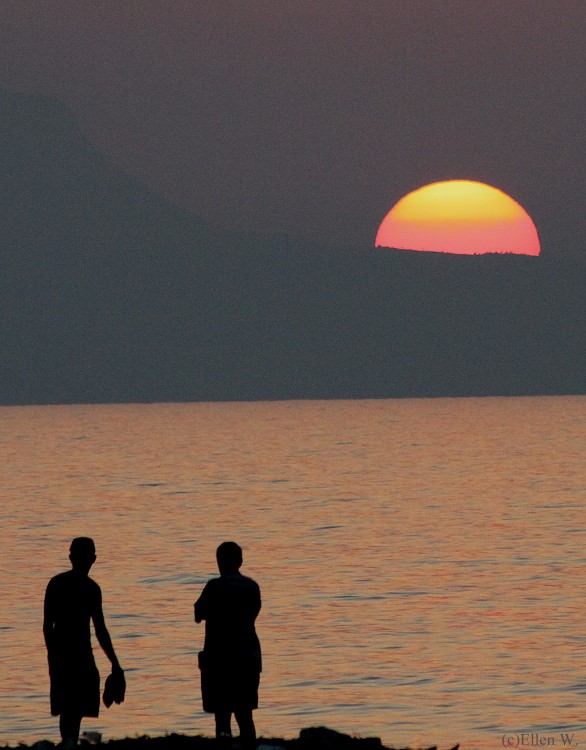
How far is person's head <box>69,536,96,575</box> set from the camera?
16078 mm

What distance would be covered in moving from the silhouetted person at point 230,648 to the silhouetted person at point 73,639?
864 mm

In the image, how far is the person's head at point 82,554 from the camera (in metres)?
16.1

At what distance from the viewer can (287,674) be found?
26.7 meters

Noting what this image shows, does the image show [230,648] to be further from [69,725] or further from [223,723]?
[69,725]

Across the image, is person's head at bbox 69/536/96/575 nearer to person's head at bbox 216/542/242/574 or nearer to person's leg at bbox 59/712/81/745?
person's head at bbox 216/542/242/574

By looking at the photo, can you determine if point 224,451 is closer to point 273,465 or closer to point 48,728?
point 273,465

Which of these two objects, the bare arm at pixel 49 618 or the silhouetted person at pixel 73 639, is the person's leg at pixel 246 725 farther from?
the bare arm at pixel 49 618

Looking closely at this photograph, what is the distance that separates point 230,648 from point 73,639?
4.79ft

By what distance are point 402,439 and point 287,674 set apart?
14434cm

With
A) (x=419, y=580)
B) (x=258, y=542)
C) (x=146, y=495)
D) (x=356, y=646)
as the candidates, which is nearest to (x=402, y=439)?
(x=146, y=495)

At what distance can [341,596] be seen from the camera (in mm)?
36750

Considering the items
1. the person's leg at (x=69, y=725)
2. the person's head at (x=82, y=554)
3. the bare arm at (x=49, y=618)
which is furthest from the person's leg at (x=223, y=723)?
the person's head at (x=82, y=554)

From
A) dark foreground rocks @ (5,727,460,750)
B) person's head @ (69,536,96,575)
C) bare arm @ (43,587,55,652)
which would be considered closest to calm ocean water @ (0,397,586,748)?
dark foreground rocks @ (5,727,460,750)

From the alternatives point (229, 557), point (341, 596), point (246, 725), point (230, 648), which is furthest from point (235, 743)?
point (341, 596)
